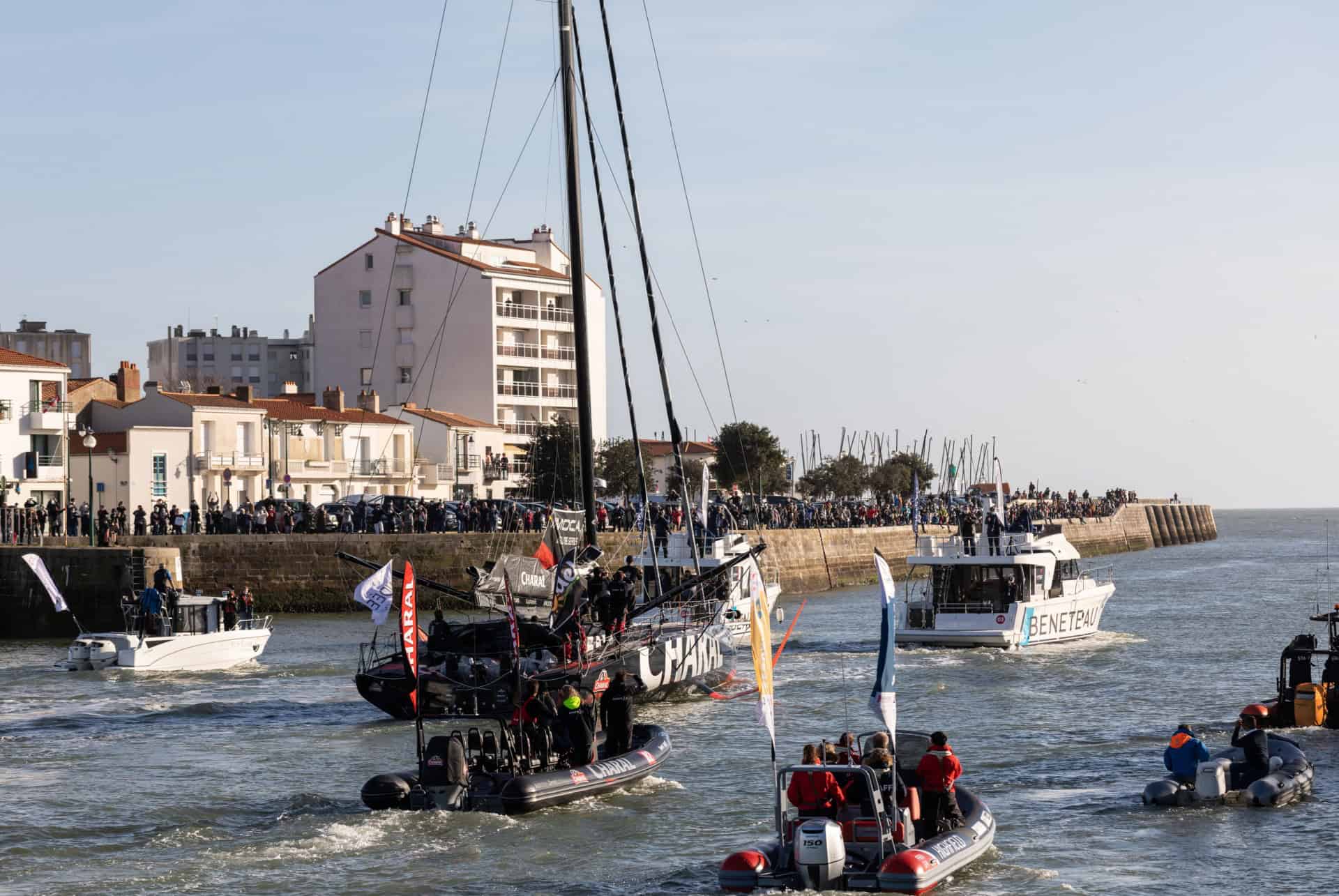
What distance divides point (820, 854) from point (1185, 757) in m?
9.01

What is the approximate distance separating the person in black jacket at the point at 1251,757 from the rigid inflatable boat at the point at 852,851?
708 centimetres

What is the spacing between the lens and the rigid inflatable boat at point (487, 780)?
23.5 metres

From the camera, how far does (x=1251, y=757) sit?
25594mm

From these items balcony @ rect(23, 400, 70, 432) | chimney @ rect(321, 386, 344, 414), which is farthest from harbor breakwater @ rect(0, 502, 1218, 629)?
chimney @ rect(321, 386, 344, 414)

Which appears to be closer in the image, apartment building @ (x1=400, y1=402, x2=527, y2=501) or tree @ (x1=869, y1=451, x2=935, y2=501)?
apartment building @ (x1=400, y1=402, x2=527, y2=501)

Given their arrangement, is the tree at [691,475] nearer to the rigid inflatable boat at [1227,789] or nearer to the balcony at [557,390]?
the balcony at [557,390]

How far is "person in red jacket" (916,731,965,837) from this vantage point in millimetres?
20844

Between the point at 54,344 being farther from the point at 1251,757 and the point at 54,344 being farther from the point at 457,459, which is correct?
the point at 1251,757

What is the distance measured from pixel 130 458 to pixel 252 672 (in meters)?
31.0

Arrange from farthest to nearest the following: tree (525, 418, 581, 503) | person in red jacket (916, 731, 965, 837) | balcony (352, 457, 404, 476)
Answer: tree (525, 418, 581, 503)
balcony (352, 457, 404, 476)
person in red jacket (916, 731, 965, 837)

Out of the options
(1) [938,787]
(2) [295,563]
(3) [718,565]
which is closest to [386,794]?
(1) [938,787]

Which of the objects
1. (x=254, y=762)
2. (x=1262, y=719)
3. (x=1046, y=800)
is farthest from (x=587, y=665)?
(x=1262, y=719)

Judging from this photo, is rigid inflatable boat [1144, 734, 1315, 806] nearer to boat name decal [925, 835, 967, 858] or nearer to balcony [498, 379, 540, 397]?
boat name decal [925, 835, 967, 858]

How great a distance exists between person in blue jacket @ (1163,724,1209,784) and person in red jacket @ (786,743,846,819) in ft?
26.8
